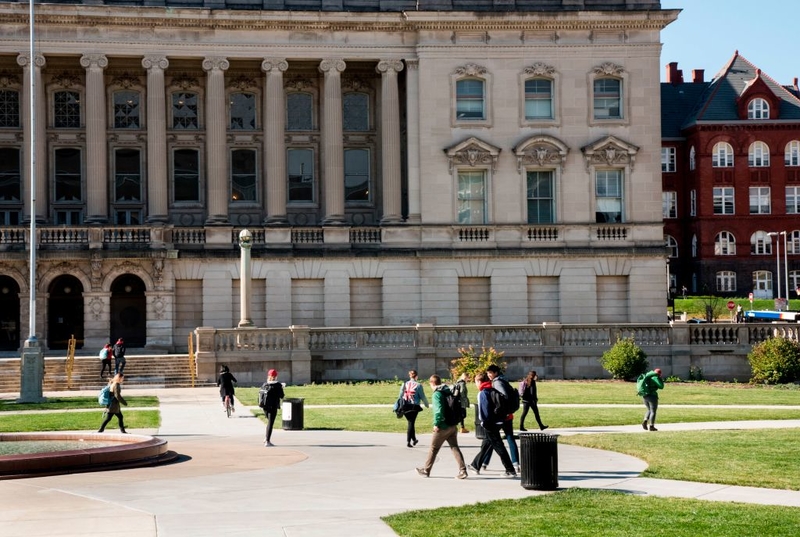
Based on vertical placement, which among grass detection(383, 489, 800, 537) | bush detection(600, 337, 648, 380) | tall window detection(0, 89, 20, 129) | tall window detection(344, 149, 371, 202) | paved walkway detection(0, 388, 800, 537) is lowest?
grass detection(383, 489, 800, 537)

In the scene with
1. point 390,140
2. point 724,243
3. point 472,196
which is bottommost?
point 724,243

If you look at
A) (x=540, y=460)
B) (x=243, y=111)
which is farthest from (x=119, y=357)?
(x=540, y=460)

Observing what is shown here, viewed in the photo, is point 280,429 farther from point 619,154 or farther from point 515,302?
point 619,154

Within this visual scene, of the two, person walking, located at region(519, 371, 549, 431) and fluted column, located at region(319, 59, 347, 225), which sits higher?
fluted column, located at region(319, 59, 347, 225)

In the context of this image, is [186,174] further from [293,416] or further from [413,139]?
[293,416]

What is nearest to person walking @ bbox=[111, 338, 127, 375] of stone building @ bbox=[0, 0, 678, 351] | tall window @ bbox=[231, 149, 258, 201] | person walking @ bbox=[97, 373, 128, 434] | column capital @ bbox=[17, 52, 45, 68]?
stone building @ bbox=[0, 0, 678, 351]

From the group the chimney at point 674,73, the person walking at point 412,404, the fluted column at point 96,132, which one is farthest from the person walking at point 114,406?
the chimney at point 674,73

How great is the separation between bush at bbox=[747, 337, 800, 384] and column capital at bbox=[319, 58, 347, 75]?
26.0 meters

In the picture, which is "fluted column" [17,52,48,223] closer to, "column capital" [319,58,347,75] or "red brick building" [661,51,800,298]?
"column capital" [319,58,347,75]

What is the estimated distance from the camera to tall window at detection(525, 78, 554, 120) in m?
70.2

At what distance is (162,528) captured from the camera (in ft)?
68.9

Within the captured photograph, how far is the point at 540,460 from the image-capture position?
81.6 ft

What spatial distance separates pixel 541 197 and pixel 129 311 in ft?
71.2

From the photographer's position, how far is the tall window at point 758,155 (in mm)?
108188
